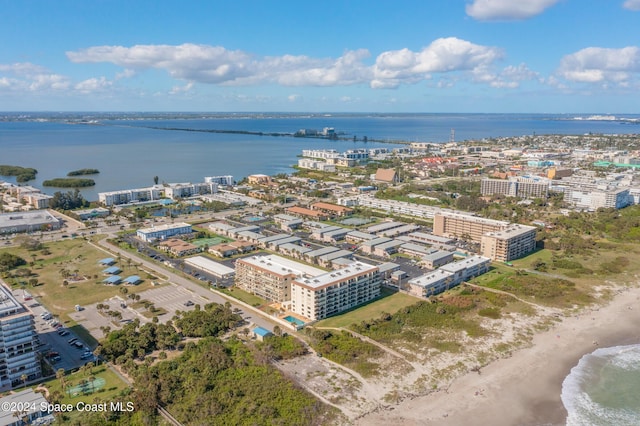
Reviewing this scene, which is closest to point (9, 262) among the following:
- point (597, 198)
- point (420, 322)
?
point (420, 322)

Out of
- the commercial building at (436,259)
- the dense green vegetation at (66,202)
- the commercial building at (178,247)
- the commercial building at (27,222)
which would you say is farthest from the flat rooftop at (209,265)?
the dense green vegetation at (66,202)

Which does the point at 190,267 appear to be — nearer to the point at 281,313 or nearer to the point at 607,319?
the point at 281,313

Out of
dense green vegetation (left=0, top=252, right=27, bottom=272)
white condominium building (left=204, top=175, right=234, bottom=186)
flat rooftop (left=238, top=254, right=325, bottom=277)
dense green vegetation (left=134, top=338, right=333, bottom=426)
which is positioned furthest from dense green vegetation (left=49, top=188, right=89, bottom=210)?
dense green vegetation (left=134, top=338, right=333, bottom=426)

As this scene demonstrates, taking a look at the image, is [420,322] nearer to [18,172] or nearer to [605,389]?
[605,389]

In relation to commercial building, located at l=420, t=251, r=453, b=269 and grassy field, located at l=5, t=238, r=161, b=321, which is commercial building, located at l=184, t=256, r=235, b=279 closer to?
grassy field, located at l=5, t=238, r=161, b=321

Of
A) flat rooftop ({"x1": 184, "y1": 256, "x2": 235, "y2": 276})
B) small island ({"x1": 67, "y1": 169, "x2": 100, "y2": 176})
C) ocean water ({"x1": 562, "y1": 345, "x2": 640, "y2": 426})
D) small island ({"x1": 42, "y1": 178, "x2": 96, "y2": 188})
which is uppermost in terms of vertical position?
small island ({"x1": 67, "y1": 169, "x2": 100, "y2": 176})

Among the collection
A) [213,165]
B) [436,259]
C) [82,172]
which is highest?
[213,165]

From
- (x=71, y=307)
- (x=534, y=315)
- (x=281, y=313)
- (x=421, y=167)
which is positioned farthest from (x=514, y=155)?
(x=71, y=307)
